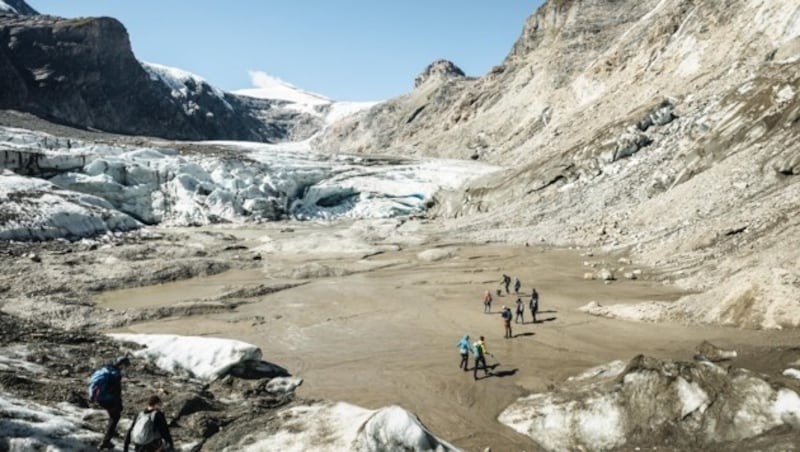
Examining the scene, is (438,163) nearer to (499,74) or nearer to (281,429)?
(499,74)

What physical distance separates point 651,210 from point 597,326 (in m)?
19.3

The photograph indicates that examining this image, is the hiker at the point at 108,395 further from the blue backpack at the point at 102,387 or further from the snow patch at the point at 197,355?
the snow patch at the point at 197,355

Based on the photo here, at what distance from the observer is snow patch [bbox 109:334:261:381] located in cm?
1448

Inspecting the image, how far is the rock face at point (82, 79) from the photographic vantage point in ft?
371

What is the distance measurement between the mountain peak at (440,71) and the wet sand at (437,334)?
400ft

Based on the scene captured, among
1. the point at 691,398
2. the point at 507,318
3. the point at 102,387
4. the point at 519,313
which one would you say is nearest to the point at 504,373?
the point at 507,318

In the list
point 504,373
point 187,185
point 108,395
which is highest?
point 187,185

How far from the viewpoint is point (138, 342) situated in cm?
1608

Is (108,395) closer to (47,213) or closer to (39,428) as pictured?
(39,428)

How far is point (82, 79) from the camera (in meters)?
122

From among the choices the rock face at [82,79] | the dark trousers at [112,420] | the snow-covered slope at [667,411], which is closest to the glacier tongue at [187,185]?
the dark trousers at [112,420]

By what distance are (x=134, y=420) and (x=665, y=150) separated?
46.3m

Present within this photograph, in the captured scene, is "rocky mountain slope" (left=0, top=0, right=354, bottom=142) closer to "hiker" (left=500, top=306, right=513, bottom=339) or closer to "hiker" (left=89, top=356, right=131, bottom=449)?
"hiker" (left=500, top=306, right=513, bottom=339)

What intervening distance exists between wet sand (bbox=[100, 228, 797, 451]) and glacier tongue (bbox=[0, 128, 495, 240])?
17.3 m
